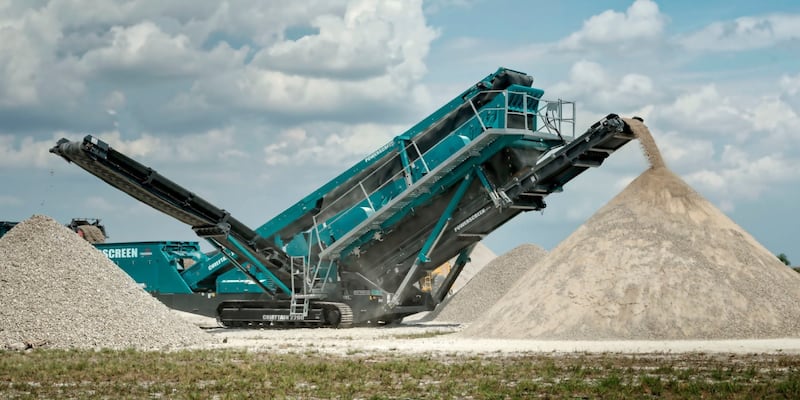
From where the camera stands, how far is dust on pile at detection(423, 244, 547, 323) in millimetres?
32062

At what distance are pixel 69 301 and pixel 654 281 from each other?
1172 centimetres

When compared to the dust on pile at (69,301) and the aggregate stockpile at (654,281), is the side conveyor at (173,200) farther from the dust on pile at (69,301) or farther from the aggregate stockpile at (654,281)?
the aggregate stockpile at (654,281)

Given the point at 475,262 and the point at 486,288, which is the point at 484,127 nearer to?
the point at 486,288

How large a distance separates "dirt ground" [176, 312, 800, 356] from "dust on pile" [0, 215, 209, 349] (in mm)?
1461

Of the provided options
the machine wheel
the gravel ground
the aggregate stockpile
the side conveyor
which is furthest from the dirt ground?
the machine wheel

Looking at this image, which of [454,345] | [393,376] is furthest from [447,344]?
[393,376]

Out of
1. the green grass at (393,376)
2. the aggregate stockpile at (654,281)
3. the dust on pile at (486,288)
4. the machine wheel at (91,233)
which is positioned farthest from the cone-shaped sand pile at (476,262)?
the green grass at (393,376)

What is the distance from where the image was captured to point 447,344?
2178 centimetres

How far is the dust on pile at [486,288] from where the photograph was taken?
105 ft

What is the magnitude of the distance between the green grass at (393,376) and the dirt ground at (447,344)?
114 cm

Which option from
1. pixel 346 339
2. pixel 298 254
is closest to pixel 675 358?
pixel 346 339

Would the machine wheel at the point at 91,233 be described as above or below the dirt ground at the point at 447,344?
above

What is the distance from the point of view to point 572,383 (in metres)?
14.3

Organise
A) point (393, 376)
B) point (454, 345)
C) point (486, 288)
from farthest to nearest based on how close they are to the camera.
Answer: point (486, 288), point (454, 345), point (393, 376)
